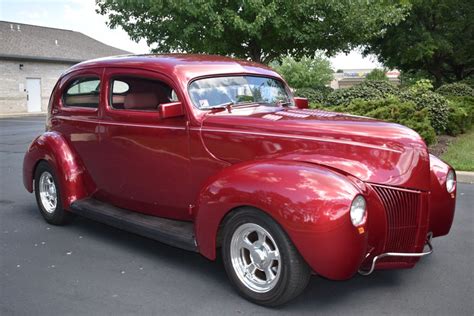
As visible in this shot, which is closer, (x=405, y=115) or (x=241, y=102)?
(x=241, y=102)

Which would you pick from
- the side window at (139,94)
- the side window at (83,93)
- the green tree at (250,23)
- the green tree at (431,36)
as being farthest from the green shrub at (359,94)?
the green tree at (431,36)

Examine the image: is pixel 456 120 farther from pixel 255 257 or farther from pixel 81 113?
pixel 255 257

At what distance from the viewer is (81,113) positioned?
5219mm

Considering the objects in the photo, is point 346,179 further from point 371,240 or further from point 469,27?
point 469,27

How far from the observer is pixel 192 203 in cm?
423

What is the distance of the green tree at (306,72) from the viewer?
52.0 metres

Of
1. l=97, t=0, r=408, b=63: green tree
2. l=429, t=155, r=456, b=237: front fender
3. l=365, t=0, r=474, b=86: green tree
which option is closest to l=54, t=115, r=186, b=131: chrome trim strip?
l=429, t=155, r=456, b=237: front fender

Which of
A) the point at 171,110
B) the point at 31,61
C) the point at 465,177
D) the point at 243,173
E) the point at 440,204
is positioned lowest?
the point at 465,177

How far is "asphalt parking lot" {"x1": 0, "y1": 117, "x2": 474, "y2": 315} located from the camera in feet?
11.4

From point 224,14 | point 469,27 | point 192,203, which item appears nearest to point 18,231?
point 192,203

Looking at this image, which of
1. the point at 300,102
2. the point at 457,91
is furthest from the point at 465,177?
the point at 457,91

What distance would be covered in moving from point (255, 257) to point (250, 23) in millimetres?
11179

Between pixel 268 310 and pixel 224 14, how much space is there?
11211mm

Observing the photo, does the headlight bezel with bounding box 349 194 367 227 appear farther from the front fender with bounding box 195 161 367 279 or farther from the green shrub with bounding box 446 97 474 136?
the green shrub with bounding box 446 97 474 136
